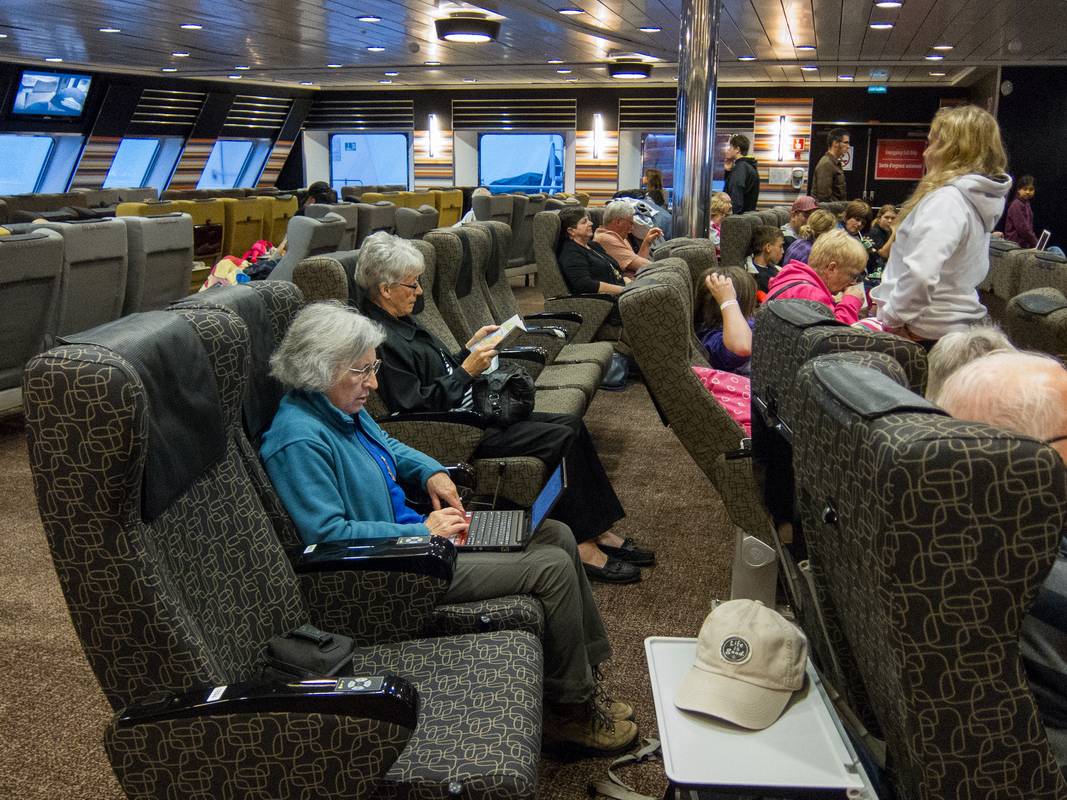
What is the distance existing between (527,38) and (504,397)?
8.22 m

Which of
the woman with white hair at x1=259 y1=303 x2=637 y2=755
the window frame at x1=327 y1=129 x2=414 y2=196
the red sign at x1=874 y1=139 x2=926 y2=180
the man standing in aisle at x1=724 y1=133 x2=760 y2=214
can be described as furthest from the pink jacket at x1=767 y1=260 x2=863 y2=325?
the window frame at x1=327 y1=129 x2=414 y2=196

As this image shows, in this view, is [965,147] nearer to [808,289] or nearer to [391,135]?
[808,289]

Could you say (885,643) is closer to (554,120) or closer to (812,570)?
(812,570)

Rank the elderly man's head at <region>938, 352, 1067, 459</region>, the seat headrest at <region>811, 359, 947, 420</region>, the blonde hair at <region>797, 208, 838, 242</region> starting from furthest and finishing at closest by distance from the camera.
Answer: the blonde hair at <region>797, 208, 838, 242</region>, the elderly man's head at <region>938, 352, 1067, 459</region>, the seat headrest at <region>811, 359, 947, 420</region>

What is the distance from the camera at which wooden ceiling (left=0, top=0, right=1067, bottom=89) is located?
857cm

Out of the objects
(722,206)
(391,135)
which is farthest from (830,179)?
(391,135)

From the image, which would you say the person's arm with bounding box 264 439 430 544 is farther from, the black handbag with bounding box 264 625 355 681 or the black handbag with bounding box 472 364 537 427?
the black handbag with bounding box 472 364 537 427

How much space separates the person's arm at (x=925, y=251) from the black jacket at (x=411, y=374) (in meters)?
1.40

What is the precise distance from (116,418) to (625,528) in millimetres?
2771

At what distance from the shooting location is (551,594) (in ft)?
7.46

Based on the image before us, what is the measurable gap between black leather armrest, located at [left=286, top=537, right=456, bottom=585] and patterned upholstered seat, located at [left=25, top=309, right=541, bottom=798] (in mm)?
191

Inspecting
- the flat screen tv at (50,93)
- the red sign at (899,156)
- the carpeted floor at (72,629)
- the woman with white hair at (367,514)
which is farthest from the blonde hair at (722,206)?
the flat screen tv at (50,93)

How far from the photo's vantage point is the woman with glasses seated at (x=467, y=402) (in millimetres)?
3406

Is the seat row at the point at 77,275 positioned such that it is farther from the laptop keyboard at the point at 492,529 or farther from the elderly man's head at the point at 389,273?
the laptop keyboard at the point at 492,529
